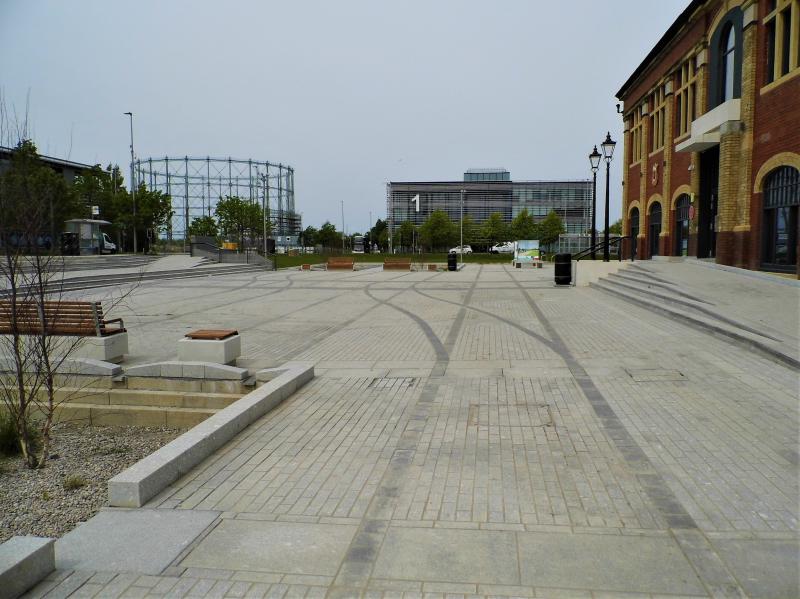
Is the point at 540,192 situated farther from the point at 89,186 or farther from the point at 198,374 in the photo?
the point at 198,374

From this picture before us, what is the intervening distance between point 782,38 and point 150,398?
63.0ft

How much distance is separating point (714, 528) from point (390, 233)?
11489 cm

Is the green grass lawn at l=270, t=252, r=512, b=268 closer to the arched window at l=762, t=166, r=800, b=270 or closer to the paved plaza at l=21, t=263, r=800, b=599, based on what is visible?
the arched window at l=762, t=166, r=800, b=270

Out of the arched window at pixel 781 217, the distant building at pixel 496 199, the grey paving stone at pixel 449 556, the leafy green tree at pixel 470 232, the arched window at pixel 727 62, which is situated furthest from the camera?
the distant building at pixel 496 199

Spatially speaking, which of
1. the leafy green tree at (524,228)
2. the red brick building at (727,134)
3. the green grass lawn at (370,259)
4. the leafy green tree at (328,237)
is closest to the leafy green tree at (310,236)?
the leafy green tree at (328,237)

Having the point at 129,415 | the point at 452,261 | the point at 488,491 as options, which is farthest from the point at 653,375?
the point at 452,261

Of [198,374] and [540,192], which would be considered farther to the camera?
[540,192]

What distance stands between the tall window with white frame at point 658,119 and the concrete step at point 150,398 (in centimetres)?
2693

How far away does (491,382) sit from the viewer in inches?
309

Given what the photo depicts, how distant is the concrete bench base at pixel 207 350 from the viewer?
8.55 metres

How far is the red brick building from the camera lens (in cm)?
1717

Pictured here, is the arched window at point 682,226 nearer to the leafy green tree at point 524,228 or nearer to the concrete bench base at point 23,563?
the concrete bench base at point 23,563

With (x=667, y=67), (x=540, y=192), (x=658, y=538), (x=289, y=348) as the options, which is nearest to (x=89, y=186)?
(x=667, y=67)

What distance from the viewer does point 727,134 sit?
64.6 ft
